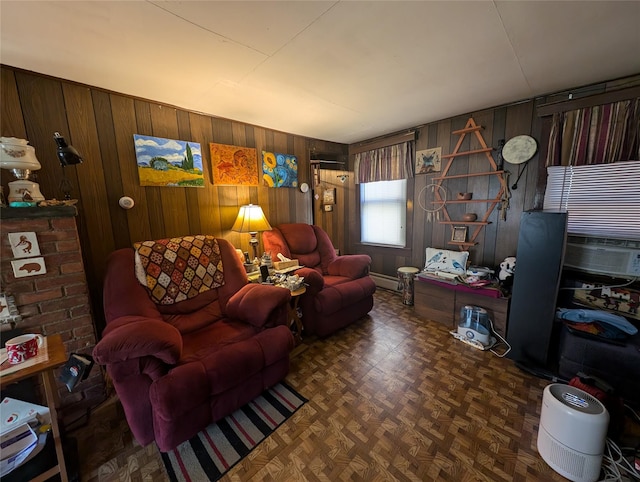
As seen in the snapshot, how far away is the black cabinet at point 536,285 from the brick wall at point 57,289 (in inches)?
121

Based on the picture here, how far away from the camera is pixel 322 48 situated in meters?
1.42

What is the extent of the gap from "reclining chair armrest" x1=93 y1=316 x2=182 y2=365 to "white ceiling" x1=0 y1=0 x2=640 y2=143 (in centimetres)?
151

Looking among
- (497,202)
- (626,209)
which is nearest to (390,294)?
(497,202)

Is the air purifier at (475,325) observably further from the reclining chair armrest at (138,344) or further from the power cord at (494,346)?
the reclining chair armrest at (138,344)

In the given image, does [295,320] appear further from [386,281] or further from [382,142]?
[382,142]

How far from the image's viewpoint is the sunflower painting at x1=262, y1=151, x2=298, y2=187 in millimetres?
2877

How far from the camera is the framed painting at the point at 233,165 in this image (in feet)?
8.09

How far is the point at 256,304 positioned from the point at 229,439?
0.78 meters

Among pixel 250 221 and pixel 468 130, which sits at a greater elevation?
pixel 468 130

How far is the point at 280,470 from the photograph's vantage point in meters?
1.21

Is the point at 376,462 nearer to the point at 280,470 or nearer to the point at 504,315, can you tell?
the point at 280,470

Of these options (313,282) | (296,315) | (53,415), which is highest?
(313,282)

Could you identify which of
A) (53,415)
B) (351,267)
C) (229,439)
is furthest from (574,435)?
(53,415)

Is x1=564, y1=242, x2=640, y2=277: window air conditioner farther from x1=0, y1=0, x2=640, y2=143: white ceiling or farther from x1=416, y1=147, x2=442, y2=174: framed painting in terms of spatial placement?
x1=416, y1=147, x2=442, y2=174: framed painting
